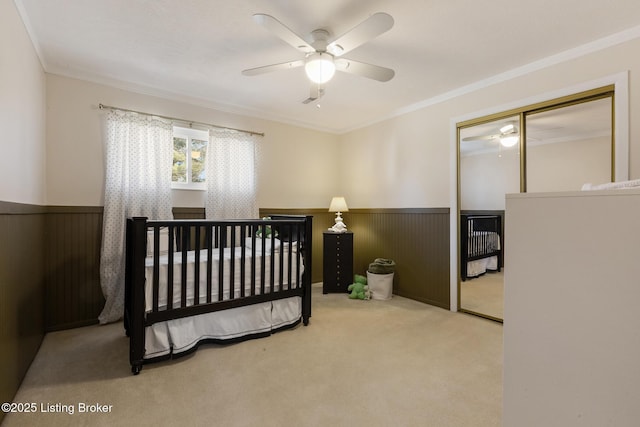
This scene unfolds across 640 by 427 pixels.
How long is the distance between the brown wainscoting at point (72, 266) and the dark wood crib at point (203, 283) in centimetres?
62

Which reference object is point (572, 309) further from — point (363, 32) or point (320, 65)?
point (320, 65)

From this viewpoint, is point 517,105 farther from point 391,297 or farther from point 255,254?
point 255,254

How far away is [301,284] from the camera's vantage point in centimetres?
272

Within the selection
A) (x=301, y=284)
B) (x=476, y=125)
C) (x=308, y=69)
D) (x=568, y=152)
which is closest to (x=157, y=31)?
(x=308, y=69)

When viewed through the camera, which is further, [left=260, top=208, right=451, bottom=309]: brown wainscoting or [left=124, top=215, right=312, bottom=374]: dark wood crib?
[left=260, top=208, right=451, bottom=309]: brown wainscoting

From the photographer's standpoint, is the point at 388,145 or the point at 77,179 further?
the point at 388,145

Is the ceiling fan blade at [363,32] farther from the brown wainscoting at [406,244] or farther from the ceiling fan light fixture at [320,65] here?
the brown wainscoting at [406,244]

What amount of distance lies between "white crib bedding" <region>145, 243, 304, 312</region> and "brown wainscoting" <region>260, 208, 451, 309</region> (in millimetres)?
1275

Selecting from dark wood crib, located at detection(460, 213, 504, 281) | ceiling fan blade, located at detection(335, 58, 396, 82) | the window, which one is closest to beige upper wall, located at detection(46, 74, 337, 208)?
the window

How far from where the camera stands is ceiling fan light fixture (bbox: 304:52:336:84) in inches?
76.6

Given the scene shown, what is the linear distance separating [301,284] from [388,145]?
2189 mm

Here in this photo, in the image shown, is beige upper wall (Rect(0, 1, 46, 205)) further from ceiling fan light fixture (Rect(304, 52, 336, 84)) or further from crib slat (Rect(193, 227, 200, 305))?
ceiling fan light fixture (Rect(304, 52, 336, 84))

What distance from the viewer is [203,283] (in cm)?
225

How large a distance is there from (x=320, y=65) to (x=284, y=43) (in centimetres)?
46
